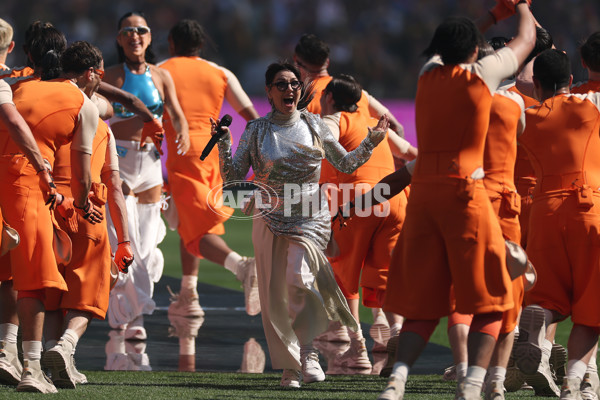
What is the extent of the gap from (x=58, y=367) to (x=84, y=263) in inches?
24.2

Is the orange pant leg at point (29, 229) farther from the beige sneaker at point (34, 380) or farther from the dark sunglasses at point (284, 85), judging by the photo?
the dark sunglasses at point (284, 85)

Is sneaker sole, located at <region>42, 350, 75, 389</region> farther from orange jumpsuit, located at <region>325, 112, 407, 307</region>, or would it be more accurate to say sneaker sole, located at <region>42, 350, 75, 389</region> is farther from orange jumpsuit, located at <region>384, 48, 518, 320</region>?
orange jumpsuit, located at <region>325, 112, 407, 307</region>

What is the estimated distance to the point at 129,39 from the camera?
383 inches

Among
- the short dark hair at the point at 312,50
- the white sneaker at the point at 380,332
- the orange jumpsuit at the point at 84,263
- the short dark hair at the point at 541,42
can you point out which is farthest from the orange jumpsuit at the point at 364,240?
the orange jumpsuit at the point at 84,263

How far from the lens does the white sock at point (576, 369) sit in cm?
648

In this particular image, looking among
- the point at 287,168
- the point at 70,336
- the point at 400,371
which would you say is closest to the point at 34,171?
the point at 70,336

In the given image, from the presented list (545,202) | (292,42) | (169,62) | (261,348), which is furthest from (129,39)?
(292,42)

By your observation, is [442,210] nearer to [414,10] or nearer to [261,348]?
[261,348]

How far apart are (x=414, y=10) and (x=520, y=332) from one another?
693 inches

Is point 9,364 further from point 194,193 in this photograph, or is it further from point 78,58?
point 194,193

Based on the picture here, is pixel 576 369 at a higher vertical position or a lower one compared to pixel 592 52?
lower

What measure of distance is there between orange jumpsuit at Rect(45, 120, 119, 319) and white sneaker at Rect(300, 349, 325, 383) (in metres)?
1.31

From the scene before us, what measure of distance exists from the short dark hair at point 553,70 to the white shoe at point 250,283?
3.50 meters

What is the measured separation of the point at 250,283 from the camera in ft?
32.1
